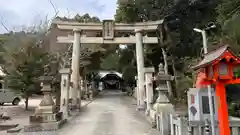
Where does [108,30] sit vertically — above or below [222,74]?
above

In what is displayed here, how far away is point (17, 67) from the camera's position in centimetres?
1938

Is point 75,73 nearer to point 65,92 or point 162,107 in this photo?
point 65,92

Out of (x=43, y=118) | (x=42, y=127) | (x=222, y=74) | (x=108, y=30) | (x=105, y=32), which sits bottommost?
(x=42, y=127)

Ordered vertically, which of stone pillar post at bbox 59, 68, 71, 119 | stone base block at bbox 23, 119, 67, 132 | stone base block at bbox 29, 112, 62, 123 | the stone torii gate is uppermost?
the stone torii gate

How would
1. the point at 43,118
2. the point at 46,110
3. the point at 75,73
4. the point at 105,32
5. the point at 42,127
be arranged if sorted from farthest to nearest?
the point at 105,32, the point at 75,73, the point at 46,110, the point at 43,118, the point at 42,127

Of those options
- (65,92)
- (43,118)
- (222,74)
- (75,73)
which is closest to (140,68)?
(75,73)

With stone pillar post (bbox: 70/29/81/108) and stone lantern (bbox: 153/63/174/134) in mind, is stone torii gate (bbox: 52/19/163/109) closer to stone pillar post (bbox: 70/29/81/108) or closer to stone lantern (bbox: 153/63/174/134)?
stone pillar post (bbox: 70/29/81/108)

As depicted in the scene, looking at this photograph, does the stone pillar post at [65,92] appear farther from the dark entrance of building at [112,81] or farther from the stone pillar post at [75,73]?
the dark entrance of building at [112,81]

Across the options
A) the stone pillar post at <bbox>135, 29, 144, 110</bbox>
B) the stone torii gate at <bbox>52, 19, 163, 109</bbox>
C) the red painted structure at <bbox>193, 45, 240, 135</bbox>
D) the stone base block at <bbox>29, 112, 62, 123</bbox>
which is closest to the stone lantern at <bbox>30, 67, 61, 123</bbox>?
the stone base block at <bbox>29, 112, 62, 123</bbox>

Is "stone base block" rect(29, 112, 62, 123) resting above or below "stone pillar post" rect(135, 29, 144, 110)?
below

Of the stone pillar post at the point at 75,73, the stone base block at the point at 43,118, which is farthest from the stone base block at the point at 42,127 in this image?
the stone pillar post at the point at 75,73

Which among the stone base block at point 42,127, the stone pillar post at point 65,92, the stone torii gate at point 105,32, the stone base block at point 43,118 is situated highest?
the stone torii gate at point 105,32

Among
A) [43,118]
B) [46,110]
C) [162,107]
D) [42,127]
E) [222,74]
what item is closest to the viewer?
[222,74]

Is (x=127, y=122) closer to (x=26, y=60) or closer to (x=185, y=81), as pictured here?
(x=185, y=81)
